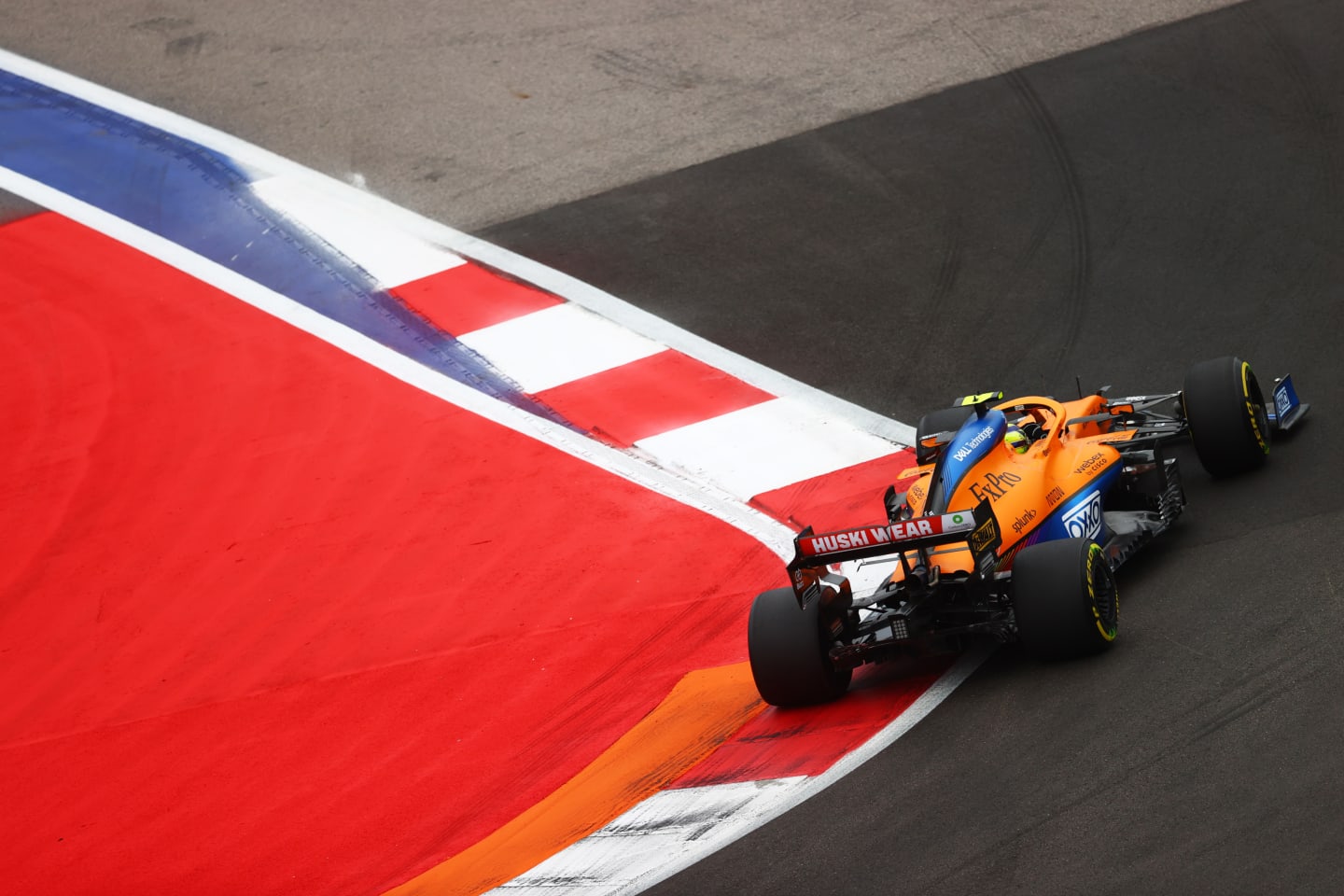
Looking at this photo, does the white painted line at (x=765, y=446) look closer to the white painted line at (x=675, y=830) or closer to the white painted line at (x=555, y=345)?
the white painted line at (x=555, y=345)

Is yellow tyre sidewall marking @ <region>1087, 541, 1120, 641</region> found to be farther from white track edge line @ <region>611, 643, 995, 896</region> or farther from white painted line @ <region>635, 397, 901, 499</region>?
white painted line @ <region>635, 397, 901, 499</region>

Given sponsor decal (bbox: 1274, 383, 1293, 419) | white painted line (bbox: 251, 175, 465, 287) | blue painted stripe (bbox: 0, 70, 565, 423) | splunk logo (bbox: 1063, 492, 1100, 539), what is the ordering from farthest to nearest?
white painted line (bbox: 251, 175, 465, 287)
blue painted stripe (bbox: 0, 70, 565, 423)
sponsor decal (bbox: 1274, 383, 1293, 419)
splunk logo (bbox: 1063, 492, 1100, 539)

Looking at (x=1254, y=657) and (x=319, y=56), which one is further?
(x=319, y=56)

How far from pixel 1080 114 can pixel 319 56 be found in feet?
29.3

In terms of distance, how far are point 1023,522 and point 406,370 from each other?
6.41 metres

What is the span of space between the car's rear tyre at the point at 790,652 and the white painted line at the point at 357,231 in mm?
7323

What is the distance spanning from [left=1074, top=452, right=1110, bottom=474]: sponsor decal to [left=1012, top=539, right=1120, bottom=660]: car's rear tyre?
1.09m

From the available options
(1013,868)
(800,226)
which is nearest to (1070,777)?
(1013,868)

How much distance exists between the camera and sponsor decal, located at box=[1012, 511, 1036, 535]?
26.8 ft

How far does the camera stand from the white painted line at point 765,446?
1112cm

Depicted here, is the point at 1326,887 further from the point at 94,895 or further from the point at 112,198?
the point at 112,198

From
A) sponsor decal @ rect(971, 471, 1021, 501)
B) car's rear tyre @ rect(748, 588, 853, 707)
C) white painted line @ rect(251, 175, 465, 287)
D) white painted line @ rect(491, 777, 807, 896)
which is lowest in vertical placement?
white painted line @ rect(491, 777, 807, 896)

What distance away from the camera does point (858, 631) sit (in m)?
8.05

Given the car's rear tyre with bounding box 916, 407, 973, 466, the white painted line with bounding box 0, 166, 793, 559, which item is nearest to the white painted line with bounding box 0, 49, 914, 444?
the car's rear tyre with bounding box 916, 407, 973, 466
